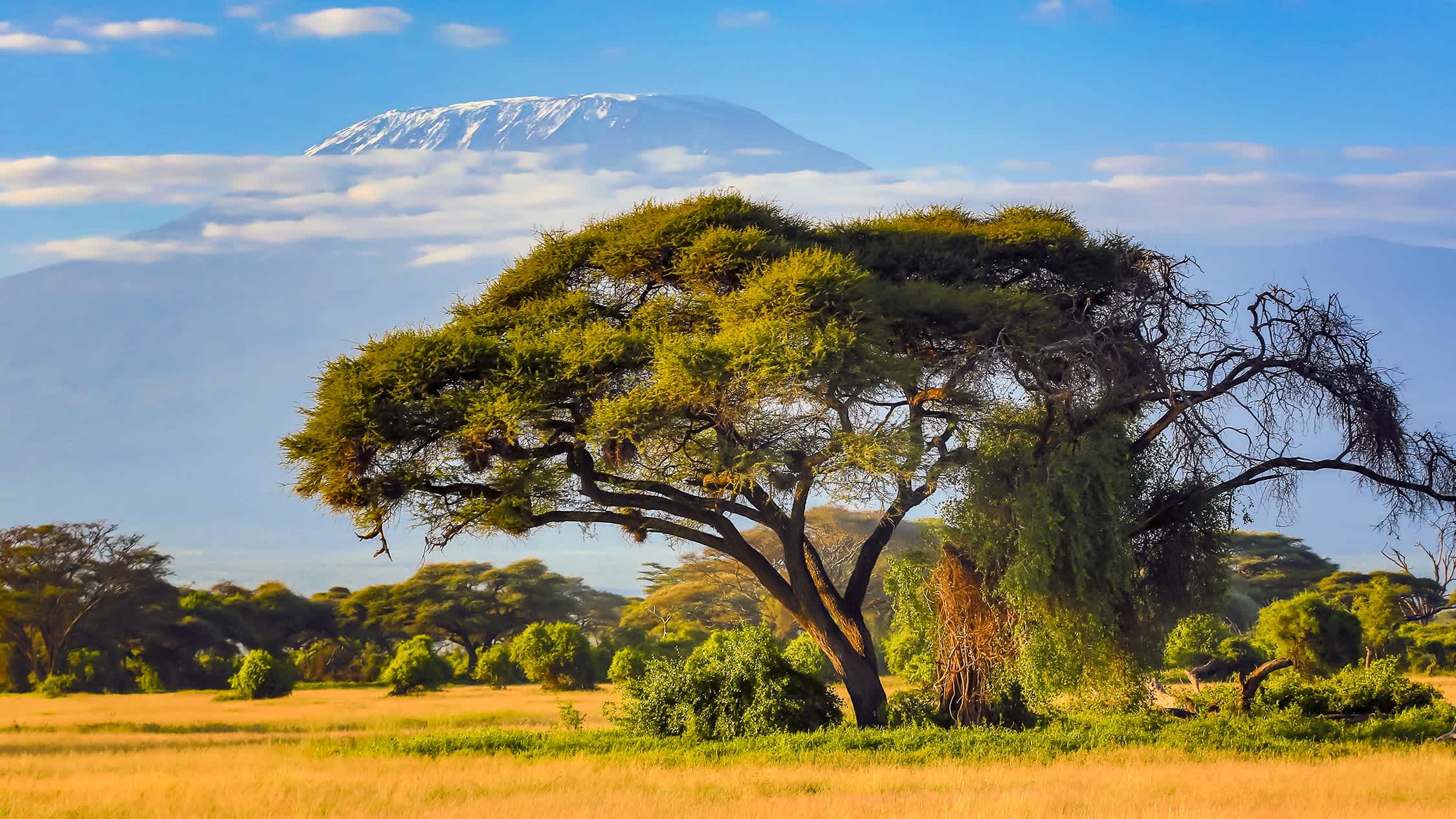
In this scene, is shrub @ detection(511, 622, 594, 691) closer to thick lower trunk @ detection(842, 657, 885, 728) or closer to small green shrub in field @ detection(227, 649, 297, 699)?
small green shrub in field @ detection(227, 649, 297, 699)

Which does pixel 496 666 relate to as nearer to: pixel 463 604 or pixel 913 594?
pixel 463 604

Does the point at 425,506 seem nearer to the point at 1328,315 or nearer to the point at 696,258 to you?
the point at 696,258

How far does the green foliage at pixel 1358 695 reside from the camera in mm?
22391

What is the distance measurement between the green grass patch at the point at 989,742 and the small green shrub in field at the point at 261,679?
21.4 metres

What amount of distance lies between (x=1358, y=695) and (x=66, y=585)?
48.3 meters

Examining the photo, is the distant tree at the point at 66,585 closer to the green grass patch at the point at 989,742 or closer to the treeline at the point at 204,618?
the treeline at the point at 204,618

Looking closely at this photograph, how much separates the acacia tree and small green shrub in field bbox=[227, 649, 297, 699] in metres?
22.1

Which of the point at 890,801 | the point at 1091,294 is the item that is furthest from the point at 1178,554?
the point at 890,801

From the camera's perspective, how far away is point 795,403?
21.3m

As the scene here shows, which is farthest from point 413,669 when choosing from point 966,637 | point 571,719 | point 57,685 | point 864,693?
point 966,637

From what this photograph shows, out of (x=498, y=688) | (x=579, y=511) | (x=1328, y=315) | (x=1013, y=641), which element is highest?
(x=1328, y=315)

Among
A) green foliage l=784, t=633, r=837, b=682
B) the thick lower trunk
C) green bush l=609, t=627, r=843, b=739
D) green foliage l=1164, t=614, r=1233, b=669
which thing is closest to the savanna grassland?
green bush l=609, t=627, r=843, b=739

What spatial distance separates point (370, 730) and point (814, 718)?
11.3m

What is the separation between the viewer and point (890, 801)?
1366cm
